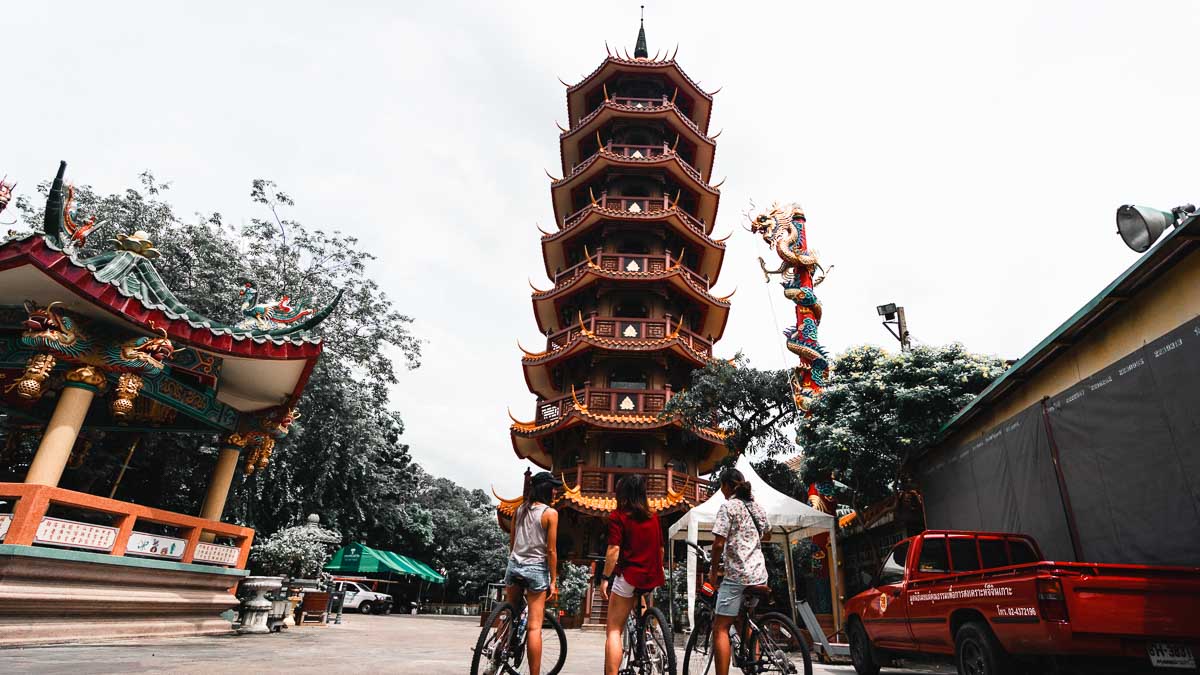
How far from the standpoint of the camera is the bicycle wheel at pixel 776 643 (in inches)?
160

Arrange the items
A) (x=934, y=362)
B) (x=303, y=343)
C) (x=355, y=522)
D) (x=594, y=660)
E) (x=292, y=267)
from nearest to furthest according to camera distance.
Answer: (x=594, y=660)
(x=303, y=343)
(x=934, y=362)
(x=292, y=267)
(x=355, y=522)

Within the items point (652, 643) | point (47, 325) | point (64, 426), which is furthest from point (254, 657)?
point (47, 325)

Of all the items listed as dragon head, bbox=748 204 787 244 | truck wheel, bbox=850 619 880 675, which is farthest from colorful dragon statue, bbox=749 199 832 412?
truck wheel, bbox=850 619 880 675

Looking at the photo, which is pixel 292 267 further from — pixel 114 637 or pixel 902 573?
pixel 902 573

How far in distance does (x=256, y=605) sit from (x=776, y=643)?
851 centimetres

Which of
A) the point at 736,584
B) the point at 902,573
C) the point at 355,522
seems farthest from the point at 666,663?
the point at 355,522

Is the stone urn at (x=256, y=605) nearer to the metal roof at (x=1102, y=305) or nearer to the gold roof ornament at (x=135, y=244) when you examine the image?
the gold roof ornament at (x=135, y=244)

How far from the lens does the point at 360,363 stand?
16.9 m

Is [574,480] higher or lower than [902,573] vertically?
higher

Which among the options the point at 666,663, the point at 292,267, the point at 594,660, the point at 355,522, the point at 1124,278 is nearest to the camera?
the point at 666,663

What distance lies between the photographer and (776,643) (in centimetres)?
421

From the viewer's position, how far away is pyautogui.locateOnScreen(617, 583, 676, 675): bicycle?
408 centimetres

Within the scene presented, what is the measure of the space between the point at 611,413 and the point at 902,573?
14.1m

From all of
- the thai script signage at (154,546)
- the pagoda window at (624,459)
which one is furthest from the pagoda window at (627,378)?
the thai script signage at (154,546)
